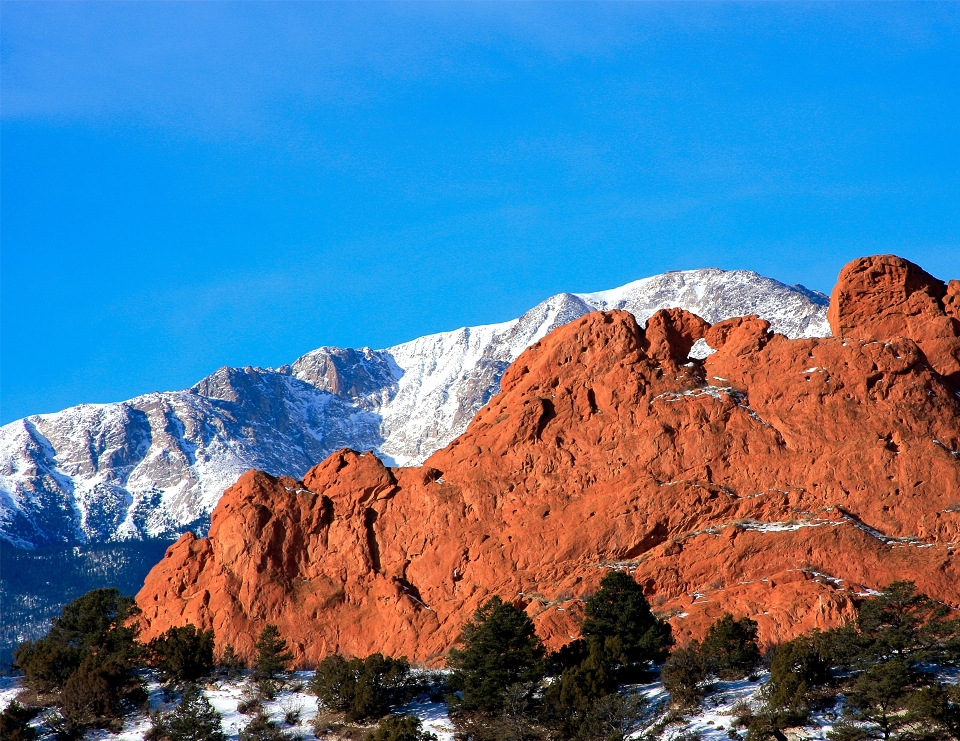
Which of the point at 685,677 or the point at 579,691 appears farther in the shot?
the point at 685,677

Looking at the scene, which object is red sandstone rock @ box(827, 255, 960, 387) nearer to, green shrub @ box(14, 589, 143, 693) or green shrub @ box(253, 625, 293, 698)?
green shrub @ box(253, 625, 293, 698)

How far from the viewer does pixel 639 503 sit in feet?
301

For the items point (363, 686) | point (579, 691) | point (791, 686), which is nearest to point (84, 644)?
point (363, 686)

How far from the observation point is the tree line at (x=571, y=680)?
241 feet

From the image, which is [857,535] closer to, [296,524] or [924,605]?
[924,605]

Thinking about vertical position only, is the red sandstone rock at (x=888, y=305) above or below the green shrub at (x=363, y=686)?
above

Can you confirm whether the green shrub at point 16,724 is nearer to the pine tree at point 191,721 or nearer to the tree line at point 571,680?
the tree line at point 571,680

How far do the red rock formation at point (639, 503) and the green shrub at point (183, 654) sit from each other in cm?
328

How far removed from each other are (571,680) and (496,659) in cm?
495

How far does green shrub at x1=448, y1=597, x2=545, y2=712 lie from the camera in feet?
262

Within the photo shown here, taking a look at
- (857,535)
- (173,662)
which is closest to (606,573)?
(857,535)

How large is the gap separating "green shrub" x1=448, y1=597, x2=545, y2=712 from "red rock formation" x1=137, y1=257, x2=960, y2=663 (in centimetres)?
518

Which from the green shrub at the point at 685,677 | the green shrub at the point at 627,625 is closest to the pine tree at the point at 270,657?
the green shrub at the point at 627,625

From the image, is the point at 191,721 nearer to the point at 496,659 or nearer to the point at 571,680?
the point at 496,659
